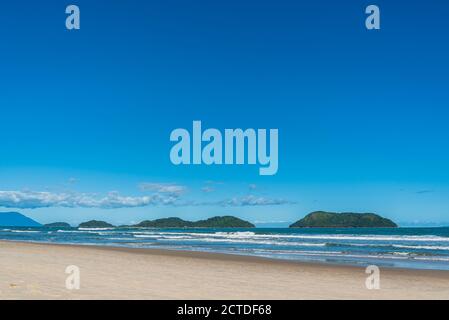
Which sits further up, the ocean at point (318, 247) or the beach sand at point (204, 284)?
the beach sand at point (204, 284)

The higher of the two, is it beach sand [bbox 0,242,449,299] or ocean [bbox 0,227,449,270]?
beach sand [bbox 0,242,449,299]

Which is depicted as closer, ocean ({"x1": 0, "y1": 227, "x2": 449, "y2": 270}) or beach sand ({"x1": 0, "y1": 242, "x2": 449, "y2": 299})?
beach sand ({"x1": 0, "y1": 242, "x2": 449, "y2": 299})

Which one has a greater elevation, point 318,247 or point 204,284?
point 204,284

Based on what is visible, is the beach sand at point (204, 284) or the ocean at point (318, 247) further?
the ocean at point (318, 247)

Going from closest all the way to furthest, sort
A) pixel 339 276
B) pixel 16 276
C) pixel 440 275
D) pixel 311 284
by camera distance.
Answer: pixel 16 276 → pixel 311 284 → pixel 339 276 → pixel 440 275

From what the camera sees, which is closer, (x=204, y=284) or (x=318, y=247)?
(x=204, y=284)
